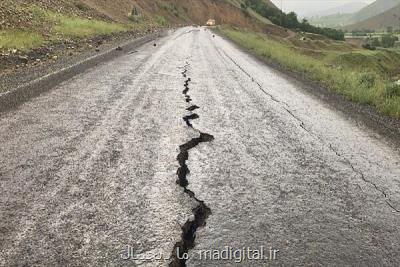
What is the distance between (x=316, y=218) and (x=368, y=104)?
18.9 feet

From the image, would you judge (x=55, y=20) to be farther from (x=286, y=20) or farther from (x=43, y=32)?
(x=286, y=20)

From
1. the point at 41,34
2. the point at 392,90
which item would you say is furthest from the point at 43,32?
the point at 392,90

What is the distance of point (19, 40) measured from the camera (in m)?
11.4

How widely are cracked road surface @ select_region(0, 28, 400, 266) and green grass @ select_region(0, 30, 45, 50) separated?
5536mm

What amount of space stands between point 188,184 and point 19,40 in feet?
32.5

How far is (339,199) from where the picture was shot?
3.24m

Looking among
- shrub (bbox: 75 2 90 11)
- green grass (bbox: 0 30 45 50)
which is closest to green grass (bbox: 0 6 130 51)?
green grass (bbox: 0 30 45 50)

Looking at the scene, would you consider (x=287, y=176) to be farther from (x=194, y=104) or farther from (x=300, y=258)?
(x=194, y=104)

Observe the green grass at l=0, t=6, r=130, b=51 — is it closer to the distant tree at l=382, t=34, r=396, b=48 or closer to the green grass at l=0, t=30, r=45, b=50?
the green grass at l=0, t=30, r=45, b=50

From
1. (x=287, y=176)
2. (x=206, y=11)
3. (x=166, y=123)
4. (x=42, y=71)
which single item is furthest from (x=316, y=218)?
(x=206, y=11)

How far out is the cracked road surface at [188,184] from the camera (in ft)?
8.13

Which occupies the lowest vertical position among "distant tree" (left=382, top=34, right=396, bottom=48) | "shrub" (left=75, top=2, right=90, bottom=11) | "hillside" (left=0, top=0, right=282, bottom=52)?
"distant tree" (left=382, top=34, right=396, bottom=48)

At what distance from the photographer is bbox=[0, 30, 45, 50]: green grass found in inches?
422

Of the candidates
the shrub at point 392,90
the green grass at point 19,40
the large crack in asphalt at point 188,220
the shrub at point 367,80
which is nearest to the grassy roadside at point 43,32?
the green grass at point 19,40
